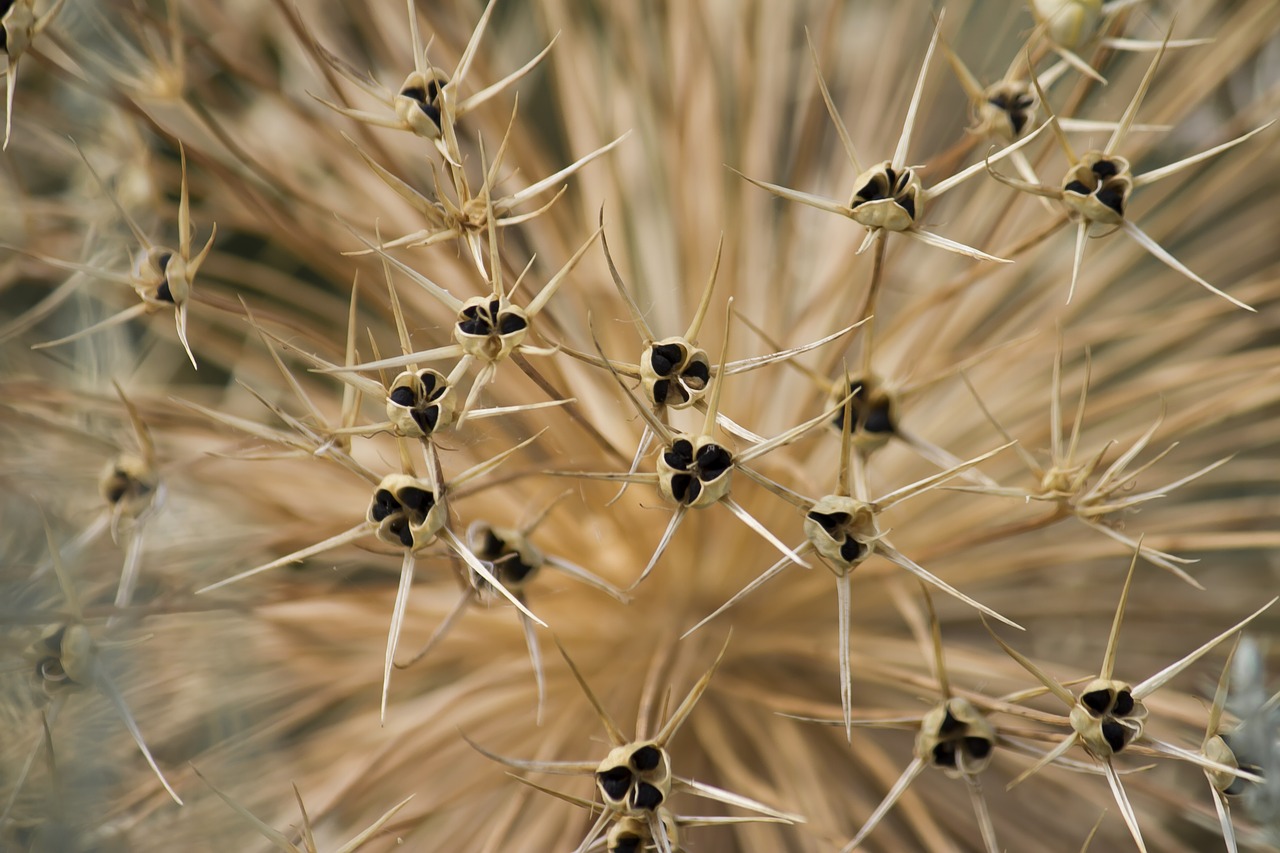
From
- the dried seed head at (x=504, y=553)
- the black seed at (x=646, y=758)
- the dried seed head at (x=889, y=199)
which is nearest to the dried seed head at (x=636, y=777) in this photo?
the black seed at (x=646, y=758)

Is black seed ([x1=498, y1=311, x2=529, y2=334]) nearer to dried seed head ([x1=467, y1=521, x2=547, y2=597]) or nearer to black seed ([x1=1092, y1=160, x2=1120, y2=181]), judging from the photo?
dried seed head ([x1=467, y1=521, x2=547, y2=597])

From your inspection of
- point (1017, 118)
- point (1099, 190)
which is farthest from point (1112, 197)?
point (1017, 118)

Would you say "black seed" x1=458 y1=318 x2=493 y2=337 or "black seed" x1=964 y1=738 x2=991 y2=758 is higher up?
"black seed" x1=458 y1=318 x2=493 y2=337

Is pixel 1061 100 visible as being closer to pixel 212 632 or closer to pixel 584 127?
pixel 584 127

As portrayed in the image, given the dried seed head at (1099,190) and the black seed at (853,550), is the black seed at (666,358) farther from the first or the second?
the dried seed head at (1099,190)

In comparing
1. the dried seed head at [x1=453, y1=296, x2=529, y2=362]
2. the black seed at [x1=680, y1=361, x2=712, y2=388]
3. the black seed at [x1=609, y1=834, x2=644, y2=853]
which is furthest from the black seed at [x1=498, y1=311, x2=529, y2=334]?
the black seed at [x1=609, y1=834, x2=644, y2=853]

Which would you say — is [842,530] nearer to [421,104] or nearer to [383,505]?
[383,505]

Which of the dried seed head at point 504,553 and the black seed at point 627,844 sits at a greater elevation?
the dried seed head at point 504,553
